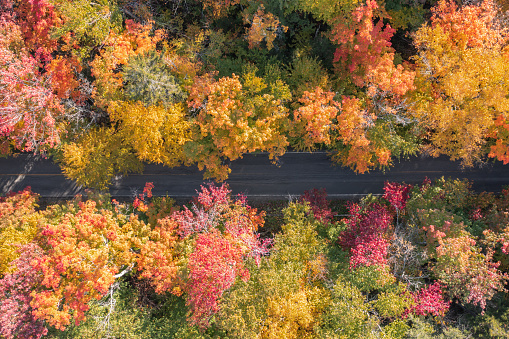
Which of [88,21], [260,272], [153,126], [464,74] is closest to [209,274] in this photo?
[260,272]

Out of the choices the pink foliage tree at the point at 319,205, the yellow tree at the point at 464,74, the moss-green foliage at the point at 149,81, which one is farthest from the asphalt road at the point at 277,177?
the moss-green foliage at the point at 149,81

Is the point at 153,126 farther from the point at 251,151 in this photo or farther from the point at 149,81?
the point at 251,151

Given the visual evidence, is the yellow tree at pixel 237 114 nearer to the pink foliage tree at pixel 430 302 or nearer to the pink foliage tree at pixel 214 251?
the pink foliage tree at pixel 214 251

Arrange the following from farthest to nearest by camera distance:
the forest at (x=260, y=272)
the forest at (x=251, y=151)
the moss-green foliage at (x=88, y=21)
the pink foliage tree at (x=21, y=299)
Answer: the moss-green foliage at (x=88, y=21), the forest at (x=251, y=151), the forest at (x=260, y=272), the pink foliage tree at (x=21, y=299)

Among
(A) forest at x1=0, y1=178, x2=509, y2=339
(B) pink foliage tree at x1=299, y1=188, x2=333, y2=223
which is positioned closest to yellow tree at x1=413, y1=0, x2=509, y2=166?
(A) forest at x1=0, y1=178, x2=509, y2=339

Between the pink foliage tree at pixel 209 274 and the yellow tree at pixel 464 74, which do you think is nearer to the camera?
the pink foliage tree at pixel 209 274

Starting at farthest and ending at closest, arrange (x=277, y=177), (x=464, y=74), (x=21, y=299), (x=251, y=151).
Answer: (x=277, y=177) < (x=251, y=151) < (x=464, y=74) < (x=21, y=299)
